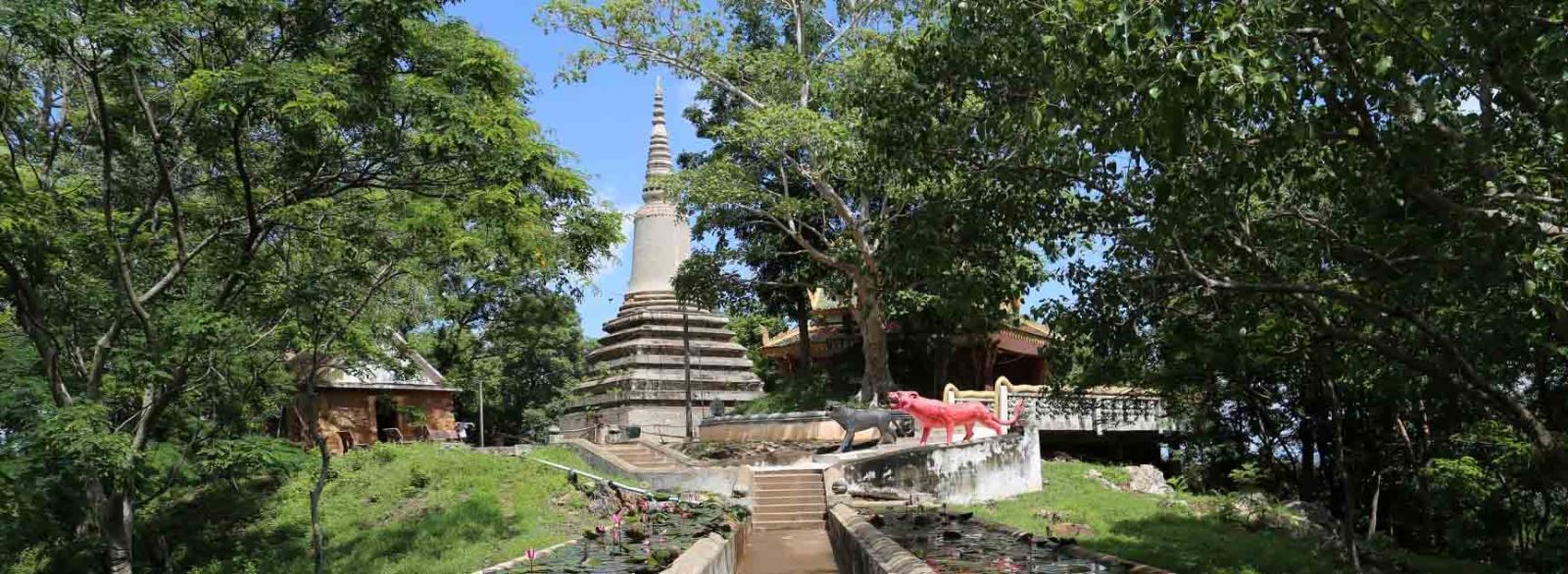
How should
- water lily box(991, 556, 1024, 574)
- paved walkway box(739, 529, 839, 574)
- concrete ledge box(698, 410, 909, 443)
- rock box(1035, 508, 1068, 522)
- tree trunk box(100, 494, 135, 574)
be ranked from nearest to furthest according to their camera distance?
water lily box(991, 556, 1024, 574)
tree trunk box(100, 494, 135, 574)
paved walkway box(739, 529, 839, 574)
rock box(1035, 508, 1068, 522)
concrete ledge box(698, 410, 909, 443)

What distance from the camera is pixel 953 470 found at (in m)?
18.2

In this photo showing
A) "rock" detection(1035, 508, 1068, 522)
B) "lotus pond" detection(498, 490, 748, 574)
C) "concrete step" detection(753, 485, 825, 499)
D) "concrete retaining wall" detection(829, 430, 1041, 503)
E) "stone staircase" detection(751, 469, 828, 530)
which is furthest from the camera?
"concrete retaining wall" detection(829, 430, 1041, 503)

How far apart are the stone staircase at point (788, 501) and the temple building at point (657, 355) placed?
9.86 metres

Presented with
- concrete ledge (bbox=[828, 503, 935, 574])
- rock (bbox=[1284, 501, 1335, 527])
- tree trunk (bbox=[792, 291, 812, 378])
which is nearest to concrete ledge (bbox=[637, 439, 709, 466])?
concrete ledge (bbox=[828, 503, 935, 574])

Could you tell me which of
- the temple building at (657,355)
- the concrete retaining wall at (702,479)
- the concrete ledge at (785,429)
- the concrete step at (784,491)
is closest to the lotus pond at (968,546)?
the concrete step at (784,491)

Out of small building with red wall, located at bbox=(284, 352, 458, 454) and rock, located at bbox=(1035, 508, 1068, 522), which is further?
small building with red wall, located at bbox=(284, 352, 458, 454)

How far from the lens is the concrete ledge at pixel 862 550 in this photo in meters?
8.02

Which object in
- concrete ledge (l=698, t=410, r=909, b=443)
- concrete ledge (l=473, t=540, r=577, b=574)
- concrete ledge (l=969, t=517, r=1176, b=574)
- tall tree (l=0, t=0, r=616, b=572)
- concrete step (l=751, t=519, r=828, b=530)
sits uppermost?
tall tree (l=0, t=0, r=616, b=572)

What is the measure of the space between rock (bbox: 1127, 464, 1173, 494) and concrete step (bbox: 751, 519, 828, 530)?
21.7ft

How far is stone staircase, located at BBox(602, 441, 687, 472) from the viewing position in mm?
20566

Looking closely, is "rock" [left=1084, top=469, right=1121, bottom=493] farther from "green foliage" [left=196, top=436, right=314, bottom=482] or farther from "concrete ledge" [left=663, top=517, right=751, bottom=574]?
"green foliage" [left=196, top=436, right=314, bottom=482]

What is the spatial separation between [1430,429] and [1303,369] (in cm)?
317

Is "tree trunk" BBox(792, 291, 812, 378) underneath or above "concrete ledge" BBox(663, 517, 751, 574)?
above

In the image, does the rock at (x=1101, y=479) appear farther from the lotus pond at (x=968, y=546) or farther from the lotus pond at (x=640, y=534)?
the lotus pond at (x=640, y=534)
